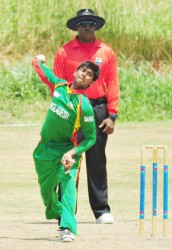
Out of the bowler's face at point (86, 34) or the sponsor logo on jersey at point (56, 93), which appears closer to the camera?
the sponsor logo on jersey at point (56, 93)

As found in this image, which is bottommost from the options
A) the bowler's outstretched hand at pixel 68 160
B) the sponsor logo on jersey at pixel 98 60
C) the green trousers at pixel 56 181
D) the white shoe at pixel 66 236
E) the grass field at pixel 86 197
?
the grass field at pixel 86 197

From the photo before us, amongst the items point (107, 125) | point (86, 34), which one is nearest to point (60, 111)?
point (107, 125)

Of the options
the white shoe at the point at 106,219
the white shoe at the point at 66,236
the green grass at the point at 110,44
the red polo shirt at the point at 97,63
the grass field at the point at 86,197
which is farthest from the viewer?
the green grass at the point at 110,44

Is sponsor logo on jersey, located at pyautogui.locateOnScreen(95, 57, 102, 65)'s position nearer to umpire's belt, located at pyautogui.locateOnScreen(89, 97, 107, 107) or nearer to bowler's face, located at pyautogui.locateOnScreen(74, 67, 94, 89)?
umpire's belt, located at pyautogui.locateOnScreen(89, 97, 107, 107)

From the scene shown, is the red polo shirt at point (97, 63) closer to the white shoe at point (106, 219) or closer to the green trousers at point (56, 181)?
the white shoe at point (106, 219)

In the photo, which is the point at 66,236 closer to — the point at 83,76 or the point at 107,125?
the point at 83,76

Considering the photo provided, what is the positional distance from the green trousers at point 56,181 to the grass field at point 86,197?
199 mm

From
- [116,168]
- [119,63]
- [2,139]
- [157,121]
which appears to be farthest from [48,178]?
[119,63]

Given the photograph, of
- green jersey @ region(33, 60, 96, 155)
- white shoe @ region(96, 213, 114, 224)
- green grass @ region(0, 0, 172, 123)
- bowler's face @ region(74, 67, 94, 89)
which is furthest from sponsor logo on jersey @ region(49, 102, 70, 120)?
green grass @ region(0, 0, 172, 123)

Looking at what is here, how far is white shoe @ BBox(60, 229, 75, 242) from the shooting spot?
9.05 m

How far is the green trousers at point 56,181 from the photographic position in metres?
9.21

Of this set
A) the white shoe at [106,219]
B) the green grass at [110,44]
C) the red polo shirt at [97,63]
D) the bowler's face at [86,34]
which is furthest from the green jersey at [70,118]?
the green grass at [110,44]

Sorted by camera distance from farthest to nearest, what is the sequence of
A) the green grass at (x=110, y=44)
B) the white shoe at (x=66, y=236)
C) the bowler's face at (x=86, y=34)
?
the green grass at (x=110, y=44)
the bowler's face at (x=86, y=34)
the white shoe at (x=66, y=236)

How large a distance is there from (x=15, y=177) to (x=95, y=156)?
399 cm
